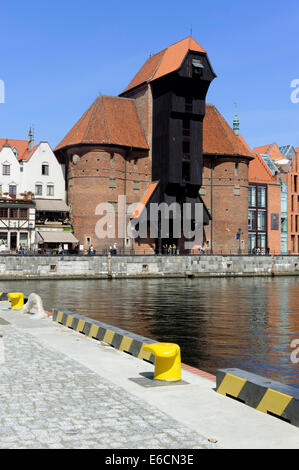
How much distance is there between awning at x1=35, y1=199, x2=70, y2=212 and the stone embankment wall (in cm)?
1269

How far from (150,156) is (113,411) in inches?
2639

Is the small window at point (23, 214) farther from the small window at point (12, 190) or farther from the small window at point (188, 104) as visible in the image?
the small window at point (188, 104)

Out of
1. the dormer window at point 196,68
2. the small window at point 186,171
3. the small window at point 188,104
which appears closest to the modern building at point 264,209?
the small window at point 186,171

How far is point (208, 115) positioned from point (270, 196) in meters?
15.4

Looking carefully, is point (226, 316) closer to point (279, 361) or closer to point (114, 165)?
point (279, 361)

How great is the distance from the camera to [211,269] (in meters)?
67.9

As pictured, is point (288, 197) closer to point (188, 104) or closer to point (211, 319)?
point (188, 104)

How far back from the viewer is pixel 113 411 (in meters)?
8.67

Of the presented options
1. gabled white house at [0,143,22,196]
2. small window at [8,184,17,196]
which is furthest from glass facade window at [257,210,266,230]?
small window at [8,184,17,196]

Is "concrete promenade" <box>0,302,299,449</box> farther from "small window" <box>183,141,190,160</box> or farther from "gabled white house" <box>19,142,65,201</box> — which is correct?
"gabled white house" <box>19,142,65,201</box>

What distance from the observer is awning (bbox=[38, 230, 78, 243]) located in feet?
225

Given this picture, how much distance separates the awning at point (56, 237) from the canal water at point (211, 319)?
22215mm
